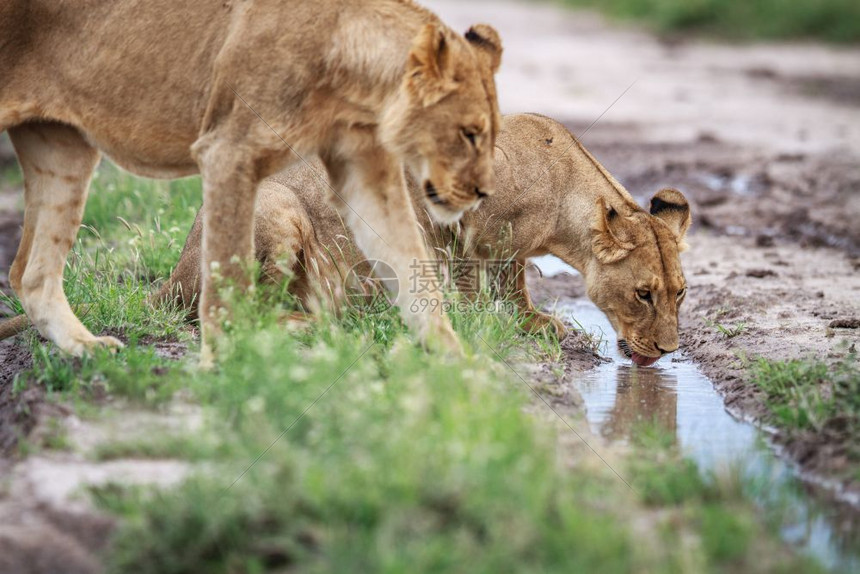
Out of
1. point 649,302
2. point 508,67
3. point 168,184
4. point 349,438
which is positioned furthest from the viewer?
point 508,67

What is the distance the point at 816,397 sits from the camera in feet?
15.1

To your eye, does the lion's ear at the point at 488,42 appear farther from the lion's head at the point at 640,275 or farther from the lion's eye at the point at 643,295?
the lion's eye at the point at 643,295

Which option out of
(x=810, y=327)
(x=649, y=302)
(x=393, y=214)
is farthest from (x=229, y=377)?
(x=810, y=327)

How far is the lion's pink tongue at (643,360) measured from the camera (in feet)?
19.6

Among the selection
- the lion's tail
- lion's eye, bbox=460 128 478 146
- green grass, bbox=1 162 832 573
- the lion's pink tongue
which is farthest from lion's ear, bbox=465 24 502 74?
the lion's tail

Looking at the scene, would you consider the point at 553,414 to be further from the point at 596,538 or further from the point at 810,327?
the point at 810,327

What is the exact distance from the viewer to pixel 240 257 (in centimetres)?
465

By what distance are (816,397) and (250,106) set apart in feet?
7.88

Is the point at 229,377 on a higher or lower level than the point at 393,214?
lower

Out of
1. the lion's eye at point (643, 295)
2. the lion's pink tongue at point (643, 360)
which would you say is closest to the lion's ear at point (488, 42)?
the lion's eye at point (643, 295)

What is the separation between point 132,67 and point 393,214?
3.90 feet

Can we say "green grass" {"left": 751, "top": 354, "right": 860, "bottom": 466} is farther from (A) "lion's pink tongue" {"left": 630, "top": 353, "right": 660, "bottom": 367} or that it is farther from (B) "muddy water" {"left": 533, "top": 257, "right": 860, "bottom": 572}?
(A) "lion's pink tongue" {"left": 630, "top": 353, "right": 660, "bottom": 367}

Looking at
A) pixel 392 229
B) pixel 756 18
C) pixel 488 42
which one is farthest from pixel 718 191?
pixel 756 18

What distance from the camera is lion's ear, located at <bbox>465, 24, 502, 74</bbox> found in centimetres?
473
